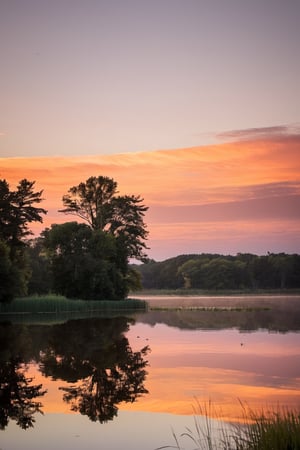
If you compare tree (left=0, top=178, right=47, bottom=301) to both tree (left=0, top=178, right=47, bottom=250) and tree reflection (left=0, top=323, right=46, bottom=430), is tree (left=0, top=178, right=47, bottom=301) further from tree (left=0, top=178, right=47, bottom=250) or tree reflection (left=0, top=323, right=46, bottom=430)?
tree reflection (left=0, top=323, right=46, bottom=430)

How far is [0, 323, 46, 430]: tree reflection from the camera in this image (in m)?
15.2

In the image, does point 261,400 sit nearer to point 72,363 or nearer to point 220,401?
point 220,401

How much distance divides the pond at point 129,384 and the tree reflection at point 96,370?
0.03 metres

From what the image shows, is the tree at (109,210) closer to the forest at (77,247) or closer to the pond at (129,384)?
the forest at (77,247)

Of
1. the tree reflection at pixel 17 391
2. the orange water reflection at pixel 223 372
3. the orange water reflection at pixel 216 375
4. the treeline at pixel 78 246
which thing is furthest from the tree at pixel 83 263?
the tree reflection at pixel 17 391

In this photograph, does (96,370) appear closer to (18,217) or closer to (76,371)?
(76,371)

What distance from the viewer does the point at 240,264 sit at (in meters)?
198

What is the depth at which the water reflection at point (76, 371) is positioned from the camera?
16.3 m

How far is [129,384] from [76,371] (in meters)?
3.46

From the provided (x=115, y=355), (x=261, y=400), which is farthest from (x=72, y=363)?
(x=261, y=400)

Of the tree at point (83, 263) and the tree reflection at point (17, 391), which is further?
the tree at point (83, 263)

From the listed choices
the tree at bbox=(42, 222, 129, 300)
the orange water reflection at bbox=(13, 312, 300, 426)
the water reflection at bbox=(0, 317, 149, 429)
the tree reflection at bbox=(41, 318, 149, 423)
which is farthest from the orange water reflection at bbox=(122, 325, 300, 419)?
the tree at bbox=(42, 222, 129, 300)

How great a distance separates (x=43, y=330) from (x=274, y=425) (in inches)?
1354

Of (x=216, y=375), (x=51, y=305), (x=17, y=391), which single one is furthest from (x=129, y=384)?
(x=51, y=305)
